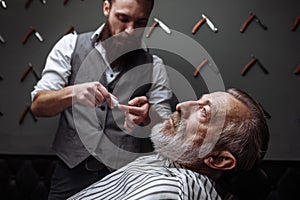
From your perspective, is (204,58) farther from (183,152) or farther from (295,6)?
(183,152)

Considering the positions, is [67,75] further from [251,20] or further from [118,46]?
[251,20]

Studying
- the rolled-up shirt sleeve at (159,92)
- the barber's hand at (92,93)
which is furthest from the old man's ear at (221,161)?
the rolled-up shirt sleeve at (159,92)

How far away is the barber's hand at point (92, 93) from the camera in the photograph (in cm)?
152

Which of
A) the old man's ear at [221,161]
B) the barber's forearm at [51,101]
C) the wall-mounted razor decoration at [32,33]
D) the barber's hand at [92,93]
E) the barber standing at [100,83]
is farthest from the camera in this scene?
the wall-mounted razor decoration at [32,33]

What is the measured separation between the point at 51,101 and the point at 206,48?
1045mm

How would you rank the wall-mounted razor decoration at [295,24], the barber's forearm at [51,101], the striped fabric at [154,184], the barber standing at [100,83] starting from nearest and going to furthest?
the striped fabric at [154,184]
the barber's forearm at [51,101]
the barber standing at [100,83]
the wall-mounted razor decoration at [295,24]

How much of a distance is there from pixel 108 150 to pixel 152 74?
17.4 inches

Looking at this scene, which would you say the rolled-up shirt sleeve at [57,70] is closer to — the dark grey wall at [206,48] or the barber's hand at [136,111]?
the barber's hand at [136,111]

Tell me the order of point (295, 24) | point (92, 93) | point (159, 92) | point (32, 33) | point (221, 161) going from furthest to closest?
point (32, 33)
point (295, 24)
point (159, 92)
point (92, 93)
point (221, 161)

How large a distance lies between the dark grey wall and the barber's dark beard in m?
0.48

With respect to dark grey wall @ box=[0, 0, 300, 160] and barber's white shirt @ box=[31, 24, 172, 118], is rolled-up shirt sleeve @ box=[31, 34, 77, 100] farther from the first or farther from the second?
dark grey wall @ box=[0, 0, 300, 160]


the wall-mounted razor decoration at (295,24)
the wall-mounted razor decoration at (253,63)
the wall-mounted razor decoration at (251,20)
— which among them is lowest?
the wall-mounted razor decoration at (253,63)

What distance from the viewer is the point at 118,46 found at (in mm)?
1830

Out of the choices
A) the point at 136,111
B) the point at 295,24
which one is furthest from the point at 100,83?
the point at 295,24
